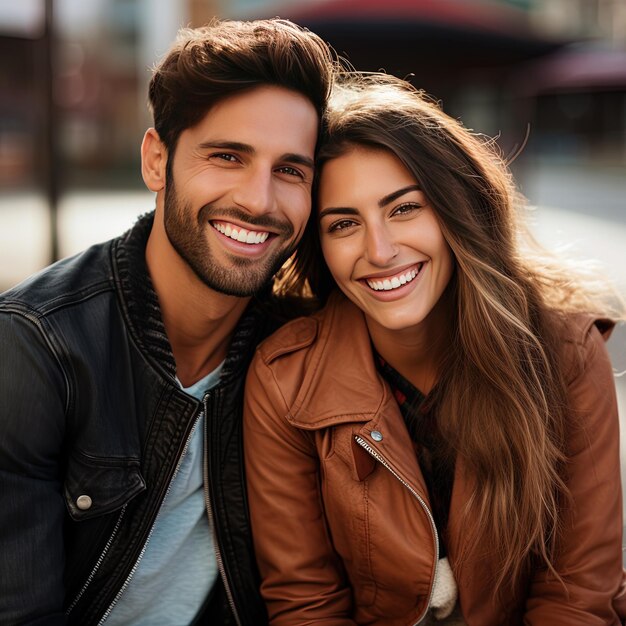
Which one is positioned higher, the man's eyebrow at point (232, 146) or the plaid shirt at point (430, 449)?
the man's eyebrow at point (232, 146)

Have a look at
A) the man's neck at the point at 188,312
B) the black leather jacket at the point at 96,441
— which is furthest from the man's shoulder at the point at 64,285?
the man's neck at the point at 188,312

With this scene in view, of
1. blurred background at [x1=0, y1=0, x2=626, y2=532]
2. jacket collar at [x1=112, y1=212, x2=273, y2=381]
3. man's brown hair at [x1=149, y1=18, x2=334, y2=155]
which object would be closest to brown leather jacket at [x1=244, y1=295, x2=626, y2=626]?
jacket collar at [x1=112, y1=212, x2=273, y2=381]

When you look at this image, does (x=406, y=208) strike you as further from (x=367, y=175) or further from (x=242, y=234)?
(x=242, y=234)

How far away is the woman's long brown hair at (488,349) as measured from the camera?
2.52 m

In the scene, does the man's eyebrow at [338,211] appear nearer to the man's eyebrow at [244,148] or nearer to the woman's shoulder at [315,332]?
the man's eyebrow at [244,148]

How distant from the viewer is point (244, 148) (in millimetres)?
2615

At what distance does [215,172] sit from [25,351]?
0.82 m

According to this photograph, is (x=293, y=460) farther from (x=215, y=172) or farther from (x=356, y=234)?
(x=215, y=172)

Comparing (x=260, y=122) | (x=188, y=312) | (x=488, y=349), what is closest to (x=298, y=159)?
(x=260, y=122)

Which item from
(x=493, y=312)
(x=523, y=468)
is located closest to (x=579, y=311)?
(x=493, y=312)

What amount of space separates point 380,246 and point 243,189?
1.54ft

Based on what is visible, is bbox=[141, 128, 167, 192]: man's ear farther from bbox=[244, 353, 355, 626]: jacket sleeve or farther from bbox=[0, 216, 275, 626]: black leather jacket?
bbox=[244, 353, 355, 626]: jacket sleeve

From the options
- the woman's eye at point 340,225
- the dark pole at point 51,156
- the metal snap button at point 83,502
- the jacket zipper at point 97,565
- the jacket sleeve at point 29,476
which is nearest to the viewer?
the jacket sleeve at point 29,476

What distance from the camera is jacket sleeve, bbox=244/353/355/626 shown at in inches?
103
